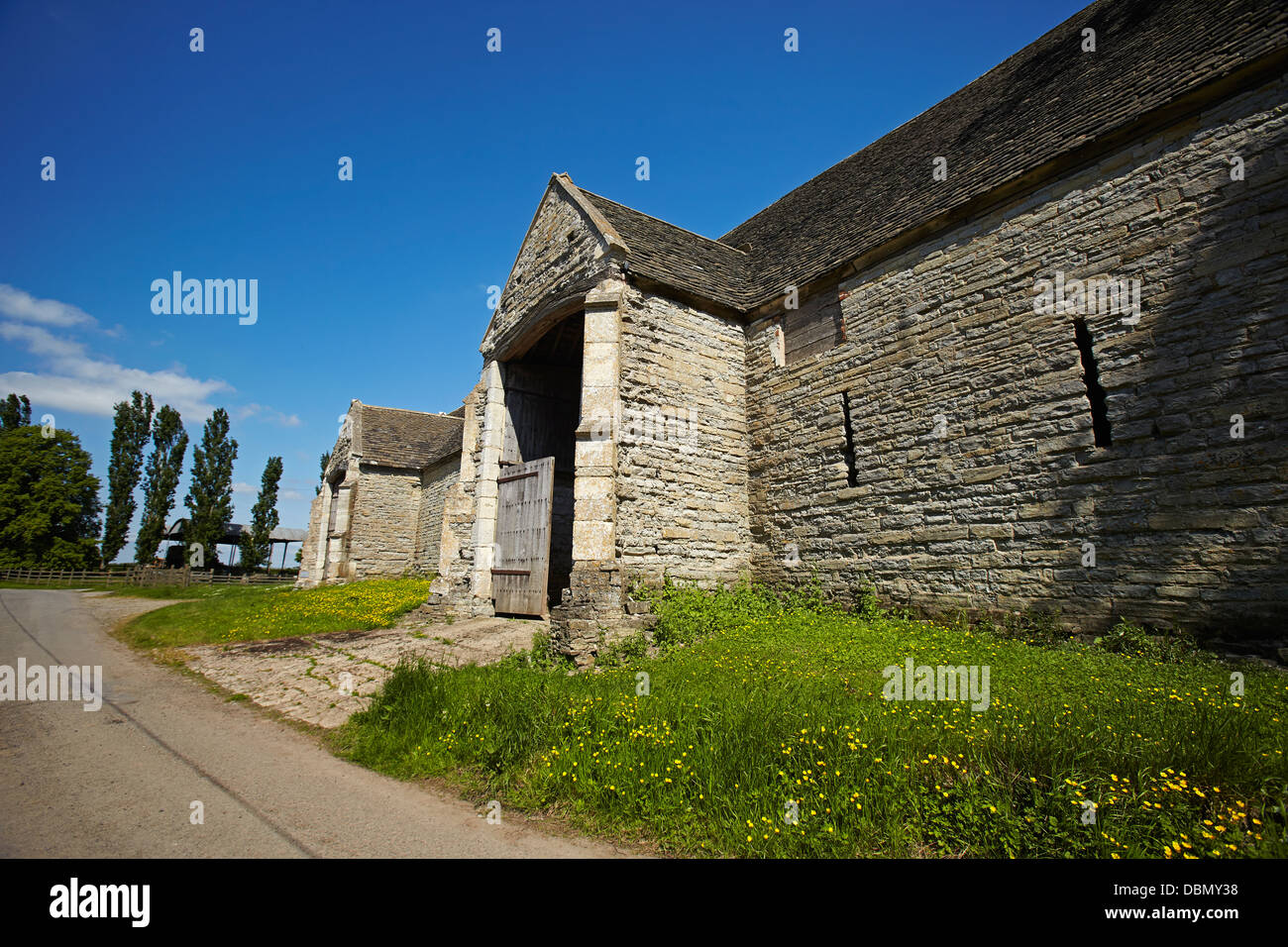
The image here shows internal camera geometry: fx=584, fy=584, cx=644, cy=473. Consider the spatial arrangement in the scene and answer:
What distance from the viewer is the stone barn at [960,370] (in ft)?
20.3

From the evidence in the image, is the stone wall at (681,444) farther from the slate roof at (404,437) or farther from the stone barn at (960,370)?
the slate roof at (404,437)

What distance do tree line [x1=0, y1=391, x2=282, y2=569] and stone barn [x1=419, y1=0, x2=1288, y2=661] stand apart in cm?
4026

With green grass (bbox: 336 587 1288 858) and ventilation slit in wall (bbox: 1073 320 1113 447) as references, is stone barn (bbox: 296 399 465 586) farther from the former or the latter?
ventilation slit in wall (bbox: 1073 320 1113 447)

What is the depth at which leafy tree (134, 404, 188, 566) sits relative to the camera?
134ft

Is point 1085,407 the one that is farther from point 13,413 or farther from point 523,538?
point 13,413

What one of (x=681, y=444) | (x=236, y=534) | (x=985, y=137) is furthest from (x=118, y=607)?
(x=236, y=534)

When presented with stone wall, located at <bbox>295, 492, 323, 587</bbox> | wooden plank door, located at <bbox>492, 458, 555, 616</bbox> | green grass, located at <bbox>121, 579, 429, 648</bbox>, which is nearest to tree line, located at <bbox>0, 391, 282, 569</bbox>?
stone wall, located at <bbox>295, 492, 323, 587</bbox>

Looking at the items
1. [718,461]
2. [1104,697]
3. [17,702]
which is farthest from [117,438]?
[1104,697]

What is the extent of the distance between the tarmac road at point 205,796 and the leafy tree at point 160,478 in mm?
44028

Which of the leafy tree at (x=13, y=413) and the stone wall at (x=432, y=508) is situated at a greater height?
the leafy tree at (x=13, y=413)

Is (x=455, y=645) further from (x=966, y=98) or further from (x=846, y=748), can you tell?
(x=966, y=98)

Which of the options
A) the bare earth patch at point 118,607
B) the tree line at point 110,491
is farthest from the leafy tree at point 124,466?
the bare earth patch at point 118,607

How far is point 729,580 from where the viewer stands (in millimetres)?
10609

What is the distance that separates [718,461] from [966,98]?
8844 mm
